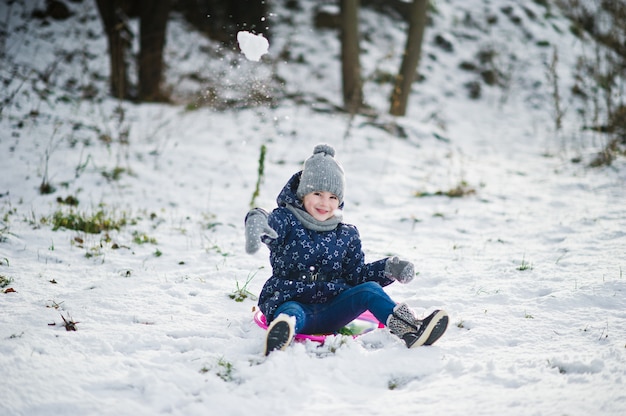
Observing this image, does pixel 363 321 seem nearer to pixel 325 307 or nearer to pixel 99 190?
pixel 325 307

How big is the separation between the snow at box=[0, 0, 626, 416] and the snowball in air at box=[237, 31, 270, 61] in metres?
1.84

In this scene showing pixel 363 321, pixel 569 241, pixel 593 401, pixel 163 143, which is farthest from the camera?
pixel 163 143

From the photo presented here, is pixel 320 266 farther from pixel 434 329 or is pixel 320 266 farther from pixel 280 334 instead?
pixel 434 329

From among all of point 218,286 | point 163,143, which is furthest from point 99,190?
point 218,286

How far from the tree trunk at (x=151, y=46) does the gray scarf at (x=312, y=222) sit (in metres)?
8.16

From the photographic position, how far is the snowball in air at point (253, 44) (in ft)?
14.3

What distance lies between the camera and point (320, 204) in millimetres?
2908


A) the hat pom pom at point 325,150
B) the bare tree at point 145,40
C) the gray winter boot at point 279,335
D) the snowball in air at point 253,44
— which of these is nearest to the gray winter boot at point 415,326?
the gray winter boot at point 279,335

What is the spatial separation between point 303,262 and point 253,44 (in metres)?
2.51

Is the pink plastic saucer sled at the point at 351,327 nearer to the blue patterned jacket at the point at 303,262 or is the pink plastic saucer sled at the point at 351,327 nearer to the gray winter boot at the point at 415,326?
the blue patterned jacket at the point at 303,262

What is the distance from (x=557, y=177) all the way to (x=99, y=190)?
268 inches

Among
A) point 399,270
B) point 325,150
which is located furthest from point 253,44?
point 399,270

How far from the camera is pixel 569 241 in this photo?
14.7ft

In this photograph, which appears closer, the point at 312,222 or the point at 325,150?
the point at 312,222
